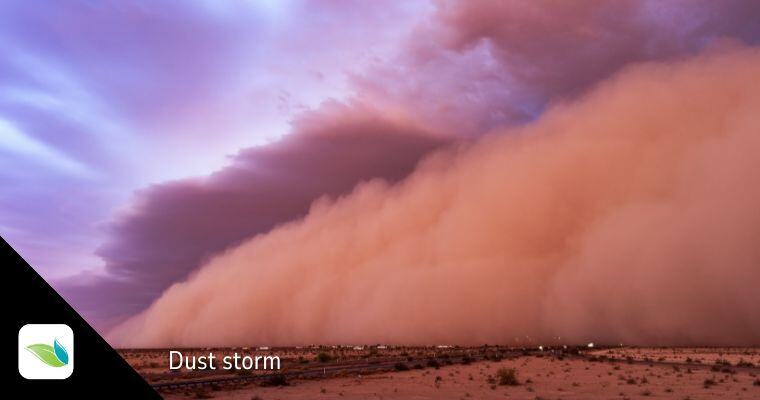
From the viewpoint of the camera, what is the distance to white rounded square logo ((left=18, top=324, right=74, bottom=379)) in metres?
3.44

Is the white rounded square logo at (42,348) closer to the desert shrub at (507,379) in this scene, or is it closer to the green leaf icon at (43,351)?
the green leaf icon at (43,351)

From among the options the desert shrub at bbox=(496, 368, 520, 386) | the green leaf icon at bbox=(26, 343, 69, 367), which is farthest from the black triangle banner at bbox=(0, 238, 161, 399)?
the desert shrub at bbox=(496, 368, 520, 386)

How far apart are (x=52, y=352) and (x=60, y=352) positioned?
0.34 feet

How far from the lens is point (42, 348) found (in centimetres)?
345

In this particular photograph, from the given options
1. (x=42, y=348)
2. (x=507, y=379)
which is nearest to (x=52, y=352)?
(x=42, y=348)

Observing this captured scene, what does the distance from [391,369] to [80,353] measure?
6403 centimetres

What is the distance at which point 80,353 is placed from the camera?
3832mm

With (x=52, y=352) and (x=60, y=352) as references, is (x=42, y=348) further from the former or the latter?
(x=60, y=352)

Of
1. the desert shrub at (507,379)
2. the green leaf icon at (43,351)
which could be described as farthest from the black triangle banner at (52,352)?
the desert shrub at (507,379)

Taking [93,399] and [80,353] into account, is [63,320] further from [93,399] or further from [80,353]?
[93,399]

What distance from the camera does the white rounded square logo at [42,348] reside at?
3443mm

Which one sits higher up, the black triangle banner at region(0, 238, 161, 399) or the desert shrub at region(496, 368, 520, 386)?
the black triangle banner at region(0, 238, 161, 399)

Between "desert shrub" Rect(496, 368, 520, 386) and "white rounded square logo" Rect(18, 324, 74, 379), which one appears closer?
"white rounded square logo" Rect(18, 324, 74, 379)

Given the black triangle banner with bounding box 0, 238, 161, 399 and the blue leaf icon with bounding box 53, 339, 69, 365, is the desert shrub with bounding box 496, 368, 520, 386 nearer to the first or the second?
the black triangle banner with bounding box 0, 238, 161, 399
